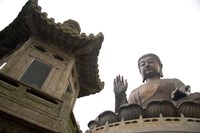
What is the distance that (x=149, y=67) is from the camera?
651 inches

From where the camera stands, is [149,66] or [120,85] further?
[149,66]

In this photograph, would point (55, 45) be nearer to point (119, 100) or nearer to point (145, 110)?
point (145, 110)

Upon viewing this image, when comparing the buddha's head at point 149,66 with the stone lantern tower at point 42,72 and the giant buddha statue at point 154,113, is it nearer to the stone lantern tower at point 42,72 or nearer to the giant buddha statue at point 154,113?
the giant buddha statue at point 154,113

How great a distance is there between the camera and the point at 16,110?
4.06m

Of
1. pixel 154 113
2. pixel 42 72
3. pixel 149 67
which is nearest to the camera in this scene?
pixel 42 72

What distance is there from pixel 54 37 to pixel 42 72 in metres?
1.39

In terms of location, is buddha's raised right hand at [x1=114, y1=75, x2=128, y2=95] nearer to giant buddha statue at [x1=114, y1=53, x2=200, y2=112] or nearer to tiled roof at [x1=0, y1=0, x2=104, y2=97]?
giant buddha statue at [x1=114, y1=53, x2=200, y2=112]

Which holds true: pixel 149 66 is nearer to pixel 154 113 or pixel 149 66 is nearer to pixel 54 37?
pixel 154 113

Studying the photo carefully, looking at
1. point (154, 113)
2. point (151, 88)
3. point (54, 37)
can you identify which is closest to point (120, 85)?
point (151, 88)

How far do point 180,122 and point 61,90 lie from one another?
5.58m

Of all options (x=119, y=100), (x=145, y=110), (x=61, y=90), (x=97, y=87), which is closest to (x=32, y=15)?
(x=61, y=90)

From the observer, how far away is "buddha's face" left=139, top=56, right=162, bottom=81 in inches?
645

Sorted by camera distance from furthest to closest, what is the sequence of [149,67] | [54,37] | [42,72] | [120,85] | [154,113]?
1. [149,67]
2. [120,85]
3. [154,113]
4. [54,37]
5. [42,72]

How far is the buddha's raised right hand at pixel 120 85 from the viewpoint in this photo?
14289mm
